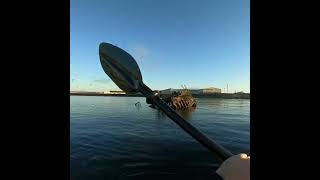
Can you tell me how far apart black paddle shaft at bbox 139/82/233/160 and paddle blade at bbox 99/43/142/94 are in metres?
0.12

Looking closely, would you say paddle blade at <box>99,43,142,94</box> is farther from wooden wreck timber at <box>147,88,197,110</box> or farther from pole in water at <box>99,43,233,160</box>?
wooden wreck timber at <box>147,88,197,110</box>

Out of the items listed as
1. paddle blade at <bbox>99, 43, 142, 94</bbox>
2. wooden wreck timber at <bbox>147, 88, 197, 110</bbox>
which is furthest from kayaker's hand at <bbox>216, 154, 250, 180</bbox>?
wooden wreck timber at <bbox>147, 88, 197, 110</bbox>

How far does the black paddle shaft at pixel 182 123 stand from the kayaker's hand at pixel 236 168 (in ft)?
0.34

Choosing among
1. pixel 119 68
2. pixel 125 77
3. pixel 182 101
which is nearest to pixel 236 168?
pixel 125 77

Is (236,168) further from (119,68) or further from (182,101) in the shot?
(182,101)

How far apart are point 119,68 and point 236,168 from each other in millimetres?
1598

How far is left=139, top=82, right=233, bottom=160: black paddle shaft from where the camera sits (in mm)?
2623

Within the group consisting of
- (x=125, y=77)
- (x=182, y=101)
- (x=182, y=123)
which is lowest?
(x=182, y=101)

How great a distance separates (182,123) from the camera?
2635mm

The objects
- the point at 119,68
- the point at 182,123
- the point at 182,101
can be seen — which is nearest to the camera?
the point at 182,123
